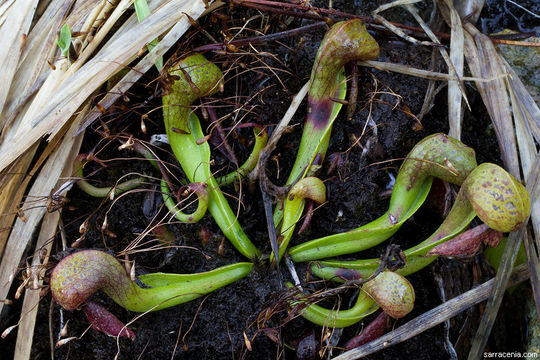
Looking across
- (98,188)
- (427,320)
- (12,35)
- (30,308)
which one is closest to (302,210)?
(427,320)

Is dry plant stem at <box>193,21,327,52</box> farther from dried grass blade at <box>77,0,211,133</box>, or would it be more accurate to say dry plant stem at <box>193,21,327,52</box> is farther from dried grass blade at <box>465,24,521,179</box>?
dried grass blade at <box>465,24,521,179</box>

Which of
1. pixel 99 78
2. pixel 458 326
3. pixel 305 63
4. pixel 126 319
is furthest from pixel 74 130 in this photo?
pixel 458 326

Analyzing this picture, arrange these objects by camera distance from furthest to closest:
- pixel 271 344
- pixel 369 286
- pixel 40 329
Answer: pixel 40 329 → pixel 271 344 → pixel 369 286

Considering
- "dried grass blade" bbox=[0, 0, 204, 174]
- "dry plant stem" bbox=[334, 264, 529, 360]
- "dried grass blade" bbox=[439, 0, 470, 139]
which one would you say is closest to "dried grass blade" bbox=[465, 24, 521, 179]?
"dried grass blade" bbox=[439, 0, 470, 139]

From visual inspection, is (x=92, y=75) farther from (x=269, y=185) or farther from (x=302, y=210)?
(x=302, y=210)

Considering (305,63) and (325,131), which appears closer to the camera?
(325,131)

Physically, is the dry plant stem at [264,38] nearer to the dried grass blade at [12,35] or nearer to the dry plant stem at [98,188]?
the dry plant stem at [98,188]

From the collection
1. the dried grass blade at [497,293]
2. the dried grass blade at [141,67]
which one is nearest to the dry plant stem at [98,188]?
the dried grass blade at [141,67]

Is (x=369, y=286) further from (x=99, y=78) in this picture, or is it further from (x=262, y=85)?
(x=99, y=78)
